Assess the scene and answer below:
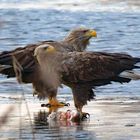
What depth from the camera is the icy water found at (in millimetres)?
8062

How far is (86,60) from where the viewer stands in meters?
9.53

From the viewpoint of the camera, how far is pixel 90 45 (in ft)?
55.7

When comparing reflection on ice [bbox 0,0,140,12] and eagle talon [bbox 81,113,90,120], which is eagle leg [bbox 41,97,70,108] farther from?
reflection on ice [bbox 0,0,140,12]

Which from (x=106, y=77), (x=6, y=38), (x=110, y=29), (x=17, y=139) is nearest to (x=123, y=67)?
(x=106, y=77)

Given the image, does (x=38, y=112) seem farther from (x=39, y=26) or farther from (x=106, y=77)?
(x=39, y=26)

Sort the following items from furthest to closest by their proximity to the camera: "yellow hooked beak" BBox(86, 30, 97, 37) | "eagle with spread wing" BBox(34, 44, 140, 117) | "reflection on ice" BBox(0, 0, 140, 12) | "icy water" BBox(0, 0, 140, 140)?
"reflection on ice" BBox(0, 0, 140, 12)
"yellow hooked beak" BBox(86, 30, 97, 37)
"eagle with spread wing" BBox(34, 44, 140, 117)
"icy water" BBox(0, 0, 140, 140)

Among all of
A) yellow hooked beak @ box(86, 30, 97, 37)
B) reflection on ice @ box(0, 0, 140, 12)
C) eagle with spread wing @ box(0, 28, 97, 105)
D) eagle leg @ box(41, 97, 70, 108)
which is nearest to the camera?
eagle with spread wing @ box(0, 28, 97, 105)

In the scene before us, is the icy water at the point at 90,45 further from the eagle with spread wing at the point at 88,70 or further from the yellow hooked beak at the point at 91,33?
the yellow hooked beak at the point at 91,33

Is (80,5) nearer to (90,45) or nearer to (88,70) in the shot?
(90,45)

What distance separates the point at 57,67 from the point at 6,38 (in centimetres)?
886

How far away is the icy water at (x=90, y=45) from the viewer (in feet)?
26.5

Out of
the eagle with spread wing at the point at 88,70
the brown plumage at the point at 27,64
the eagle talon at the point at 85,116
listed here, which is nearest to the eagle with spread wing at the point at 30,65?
the brown plumage at the point at 27,64

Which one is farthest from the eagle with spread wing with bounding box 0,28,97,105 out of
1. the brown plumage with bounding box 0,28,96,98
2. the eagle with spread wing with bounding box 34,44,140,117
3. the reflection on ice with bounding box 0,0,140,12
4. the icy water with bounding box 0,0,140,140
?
the reflection on ice with bounding box 0,0,140,12

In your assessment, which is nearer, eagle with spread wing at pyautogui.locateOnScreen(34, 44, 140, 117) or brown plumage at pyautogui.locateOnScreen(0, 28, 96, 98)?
eagle with spread wing at pyautogui.locateOnScreen(34, 44, 140, 117)
